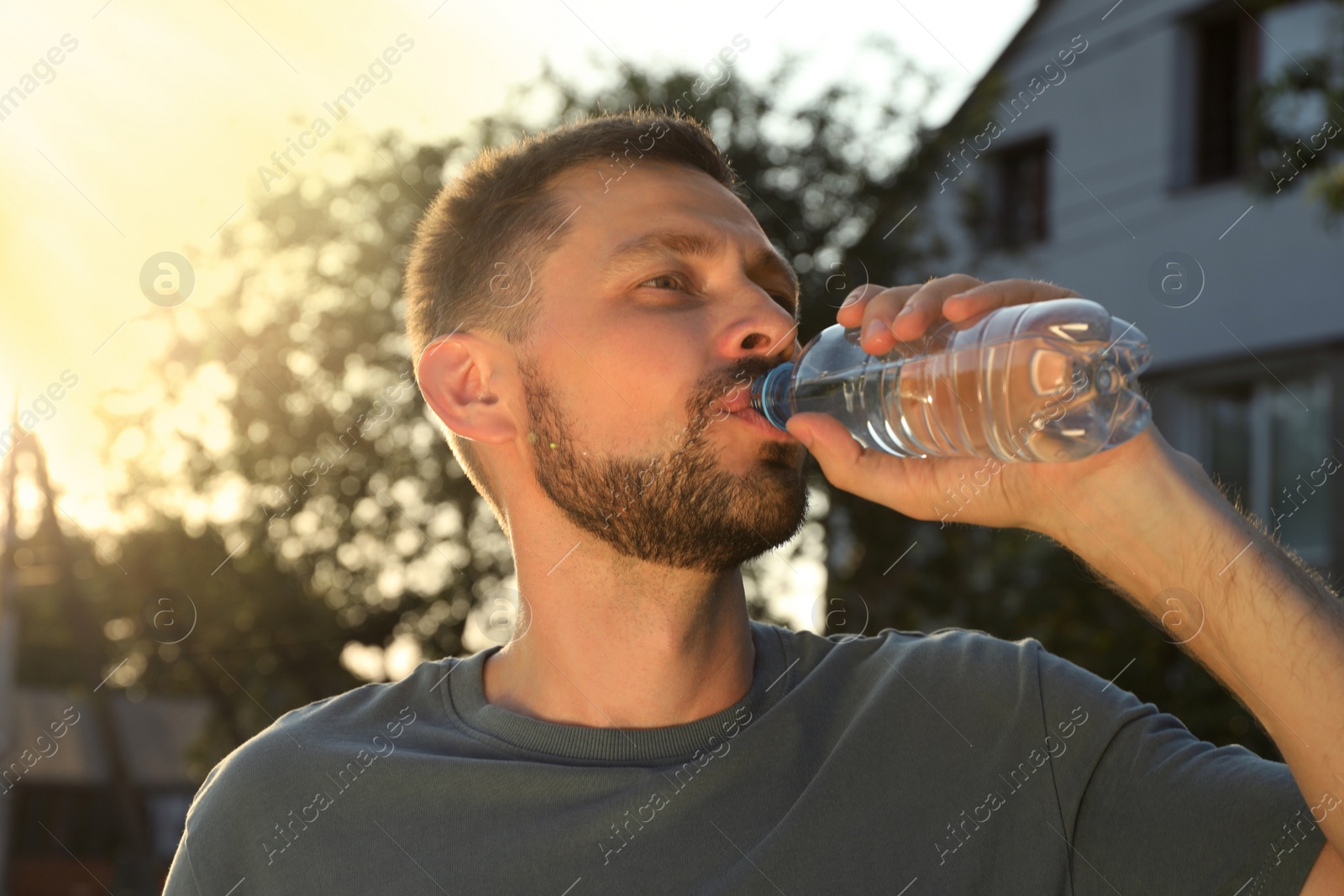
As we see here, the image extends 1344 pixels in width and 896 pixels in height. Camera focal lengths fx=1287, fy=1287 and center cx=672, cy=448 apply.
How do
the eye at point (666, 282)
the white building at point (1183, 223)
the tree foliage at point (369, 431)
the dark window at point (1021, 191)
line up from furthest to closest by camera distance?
the dark window at point (1021, 191) → the white building at point (1183, 223) → the tree foliage at point (369, 431) → the eye at point (666, 282)

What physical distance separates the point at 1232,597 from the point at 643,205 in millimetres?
1354

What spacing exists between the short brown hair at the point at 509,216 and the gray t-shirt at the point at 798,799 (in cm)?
73

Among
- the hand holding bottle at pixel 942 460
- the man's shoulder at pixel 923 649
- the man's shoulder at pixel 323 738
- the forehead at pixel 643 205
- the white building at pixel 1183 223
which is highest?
the forehead at pixel 643 205

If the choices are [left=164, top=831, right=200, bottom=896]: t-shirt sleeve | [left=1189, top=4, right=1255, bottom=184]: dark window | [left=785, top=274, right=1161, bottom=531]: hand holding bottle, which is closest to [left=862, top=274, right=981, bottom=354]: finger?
[left=785, top=274, right=1161, bottom=531]: hand holding bottle

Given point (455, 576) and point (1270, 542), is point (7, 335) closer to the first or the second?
point (455, 576)

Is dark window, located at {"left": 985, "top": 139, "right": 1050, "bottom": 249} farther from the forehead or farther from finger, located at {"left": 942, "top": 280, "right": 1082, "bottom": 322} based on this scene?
finger, located at {"left": 942, "top": 280, "right": 1082, "bottom": 322}

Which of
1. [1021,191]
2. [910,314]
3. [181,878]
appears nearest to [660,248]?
[910,314]

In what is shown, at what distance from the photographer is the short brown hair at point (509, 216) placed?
105 inches

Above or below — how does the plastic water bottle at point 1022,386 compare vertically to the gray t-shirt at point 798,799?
above

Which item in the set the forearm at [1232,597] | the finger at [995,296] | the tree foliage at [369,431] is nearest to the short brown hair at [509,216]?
the finger at [995,296]

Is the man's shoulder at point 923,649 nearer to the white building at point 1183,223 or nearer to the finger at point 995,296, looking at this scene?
the finger at point 995,296

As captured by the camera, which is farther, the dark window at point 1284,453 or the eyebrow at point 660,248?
the dark window at point 1284,453

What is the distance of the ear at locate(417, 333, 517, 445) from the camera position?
2602 mm

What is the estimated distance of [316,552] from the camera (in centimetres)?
948
